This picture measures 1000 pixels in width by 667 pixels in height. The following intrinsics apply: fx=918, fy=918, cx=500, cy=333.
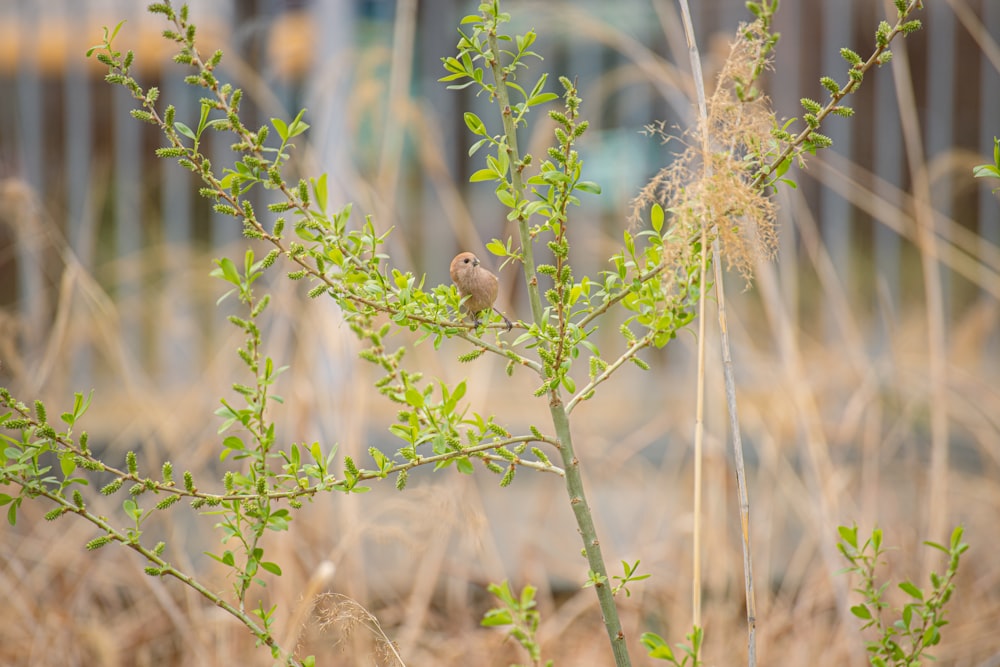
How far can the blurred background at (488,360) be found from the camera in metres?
1.22

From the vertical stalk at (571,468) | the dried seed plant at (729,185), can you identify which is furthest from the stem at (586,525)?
the dried seed plant at (729,185)

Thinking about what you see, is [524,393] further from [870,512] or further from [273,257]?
[273,257]

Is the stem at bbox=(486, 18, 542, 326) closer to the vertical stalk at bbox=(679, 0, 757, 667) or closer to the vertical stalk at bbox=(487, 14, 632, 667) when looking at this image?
the vertical stalk at bbox=(487, 14, 632, 667)

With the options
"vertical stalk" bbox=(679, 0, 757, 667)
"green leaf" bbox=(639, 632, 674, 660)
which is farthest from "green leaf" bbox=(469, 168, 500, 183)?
"green leaf" bbox=(639, 632, 674, 660)

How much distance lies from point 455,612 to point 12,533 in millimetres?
761

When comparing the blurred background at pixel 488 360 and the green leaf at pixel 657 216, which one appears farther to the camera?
the blurred background at pixel 488 360

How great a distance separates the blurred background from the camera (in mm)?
1217

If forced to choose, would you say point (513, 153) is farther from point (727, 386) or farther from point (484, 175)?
point (727, 386)

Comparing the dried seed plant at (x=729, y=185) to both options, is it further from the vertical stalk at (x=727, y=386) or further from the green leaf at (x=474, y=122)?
the green leaf at (x=474, y=122)

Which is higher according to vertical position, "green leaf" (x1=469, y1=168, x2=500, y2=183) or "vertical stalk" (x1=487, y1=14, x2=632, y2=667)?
"green leaf" (x1=469, y1=168, x2=500, y2=183)

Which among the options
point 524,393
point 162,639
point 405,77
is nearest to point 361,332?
point 405,77

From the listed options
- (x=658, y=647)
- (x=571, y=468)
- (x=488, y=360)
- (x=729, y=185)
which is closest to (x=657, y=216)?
(x=729, y=185)

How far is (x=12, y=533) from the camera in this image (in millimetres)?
1530

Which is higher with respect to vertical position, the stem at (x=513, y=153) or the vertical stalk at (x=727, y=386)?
the stem at (x=513, y=153)
